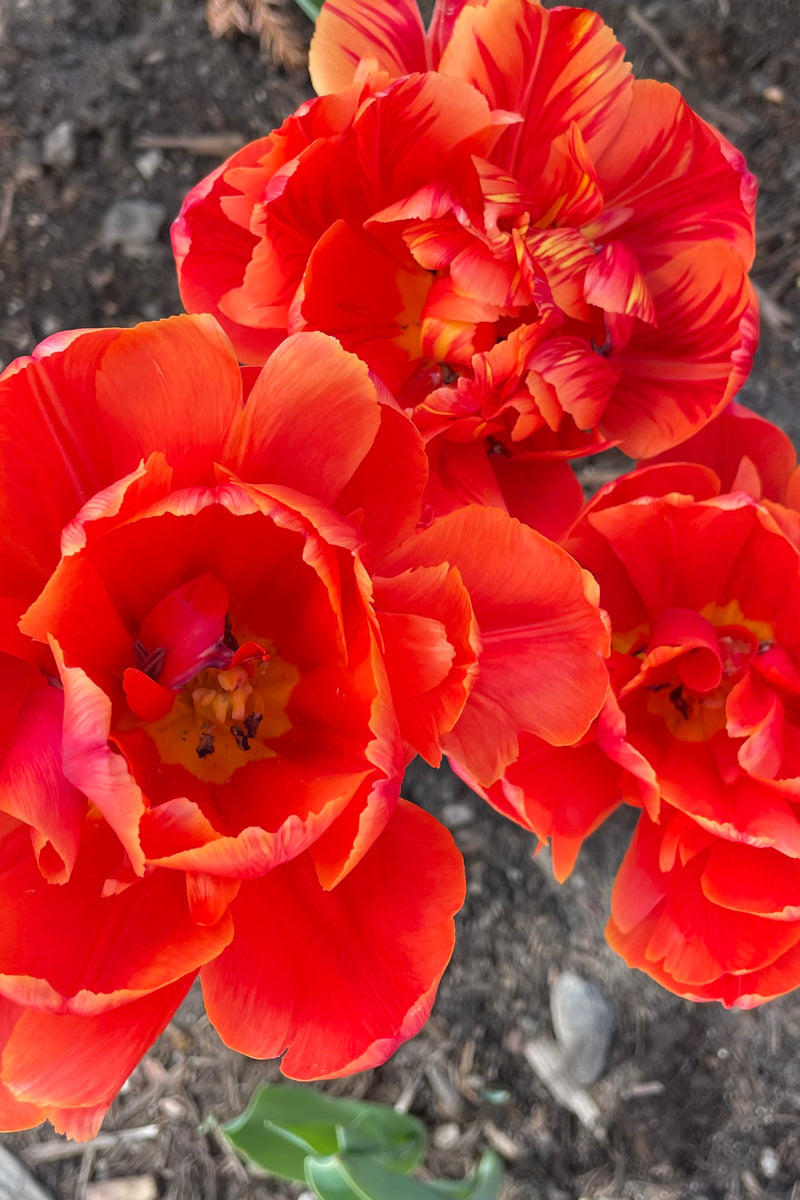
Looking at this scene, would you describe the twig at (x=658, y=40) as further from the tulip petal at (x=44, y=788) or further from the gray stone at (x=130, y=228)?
the tulip petal at (x=44, y=788)

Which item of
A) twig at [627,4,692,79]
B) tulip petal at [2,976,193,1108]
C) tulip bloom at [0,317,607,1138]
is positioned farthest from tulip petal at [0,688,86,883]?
twig at [627,4,692,79]

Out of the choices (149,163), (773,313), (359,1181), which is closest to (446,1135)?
(359,1181)

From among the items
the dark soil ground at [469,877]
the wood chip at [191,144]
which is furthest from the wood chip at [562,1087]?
the wood chip at [191,144]

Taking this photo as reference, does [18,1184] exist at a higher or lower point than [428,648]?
lower

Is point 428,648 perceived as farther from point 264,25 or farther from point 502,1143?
point 264,25

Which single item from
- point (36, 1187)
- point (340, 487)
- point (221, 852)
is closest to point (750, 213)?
point (340, 487)

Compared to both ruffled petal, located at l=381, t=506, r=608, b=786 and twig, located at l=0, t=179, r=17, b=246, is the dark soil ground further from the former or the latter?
ruffled petal, located at l=381, t=506, r=608, b=786

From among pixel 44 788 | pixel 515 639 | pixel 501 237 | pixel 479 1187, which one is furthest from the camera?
pixel 479 1187
